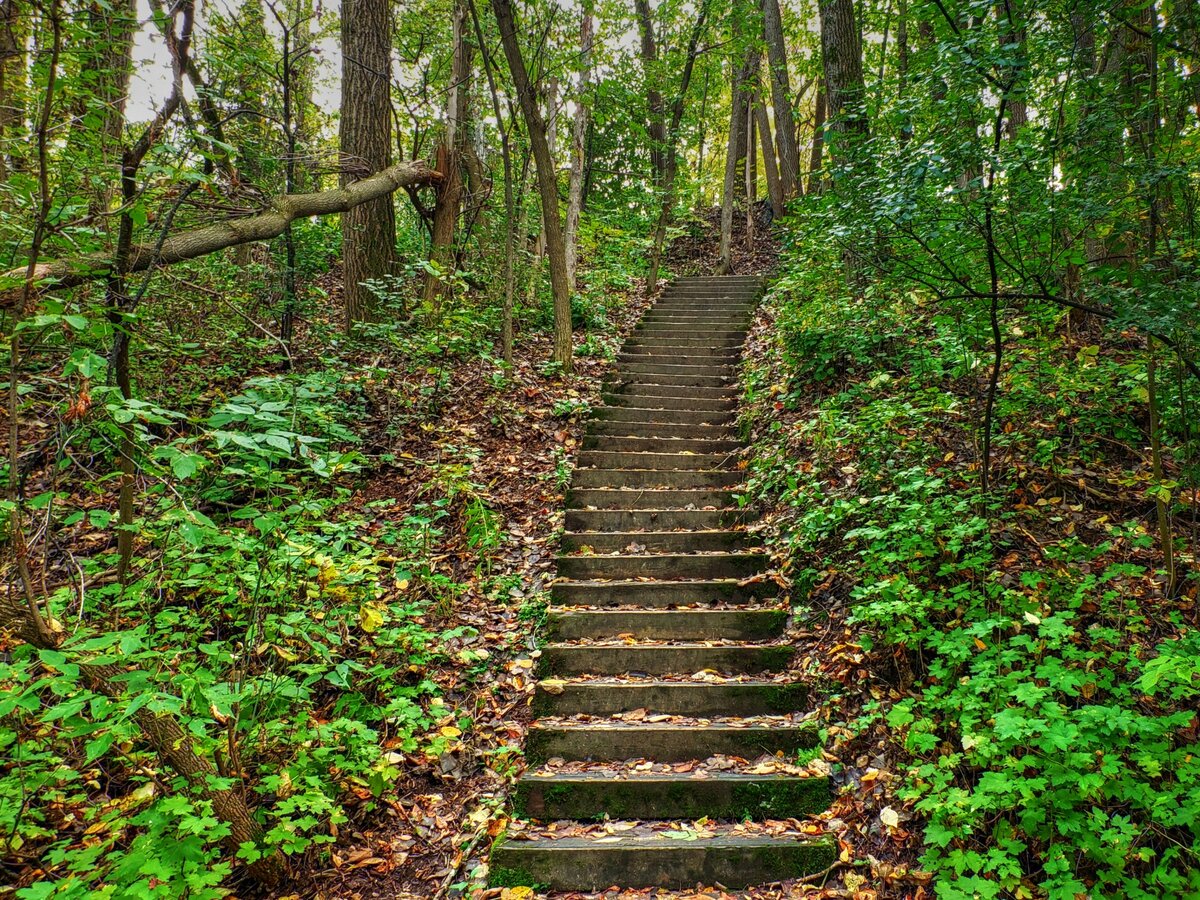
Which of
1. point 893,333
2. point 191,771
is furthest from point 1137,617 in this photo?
point 191,771

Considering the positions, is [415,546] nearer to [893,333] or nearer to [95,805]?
[95,805]

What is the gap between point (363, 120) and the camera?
300 inches

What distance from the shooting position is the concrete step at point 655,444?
23.0 feet

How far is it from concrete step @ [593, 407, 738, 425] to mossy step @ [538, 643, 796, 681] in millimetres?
3816

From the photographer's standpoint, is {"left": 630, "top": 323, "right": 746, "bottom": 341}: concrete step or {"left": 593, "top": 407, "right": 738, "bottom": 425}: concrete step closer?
{"left": 593, "top": 407, "right": 738, "bottom": 425}: concrete step

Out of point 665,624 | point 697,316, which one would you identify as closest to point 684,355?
point 697,316

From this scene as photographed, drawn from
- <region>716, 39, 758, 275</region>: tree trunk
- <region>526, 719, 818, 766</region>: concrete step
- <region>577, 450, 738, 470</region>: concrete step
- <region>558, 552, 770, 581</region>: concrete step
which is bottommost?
<region>526, 719, 818, 766</region>: concrete step

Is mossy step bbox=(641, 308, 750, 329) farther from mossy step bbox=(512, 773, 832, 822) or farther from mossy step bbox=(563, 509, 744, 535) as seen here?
mossy step bbox=(512, 773, 832, 822)

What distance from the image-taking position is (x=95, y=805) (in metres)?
2.98

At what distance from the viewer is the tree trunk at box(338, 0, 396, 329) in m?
7.54

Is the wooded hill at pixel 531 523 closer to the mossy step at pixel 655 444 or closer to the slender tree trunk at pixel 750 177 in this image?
Answer: the mossy step at pixel 655 444

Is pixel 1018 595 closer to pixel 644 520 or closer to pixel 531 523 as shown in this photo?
pixel 644 520

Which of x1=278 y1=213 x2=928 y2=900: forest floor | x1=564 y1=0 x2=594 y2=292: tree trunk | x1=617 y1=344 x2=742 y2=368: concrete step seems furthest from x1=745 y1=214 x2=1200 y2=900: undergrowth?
x1=564 y1=0 x2=594 y2=292: tree trunk

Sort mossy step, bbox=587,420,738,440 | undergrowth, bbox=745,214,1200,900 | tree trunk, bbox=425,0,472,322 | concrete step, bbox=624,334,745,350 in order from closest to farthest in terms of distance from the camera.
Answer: undergrowth, bbox=745,214,1200,900
mossy step, bbox=587,420,738,440
tree trunk, bbox=425,0,472,322
concrete step, bbox=624,334,745,350
